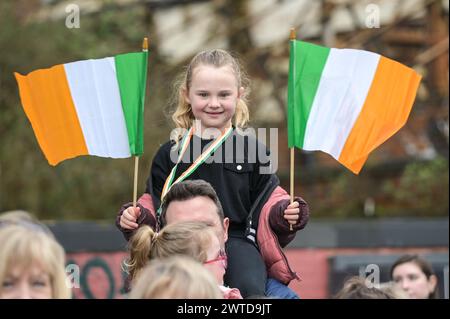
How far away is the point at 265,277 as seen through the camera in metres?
5.19

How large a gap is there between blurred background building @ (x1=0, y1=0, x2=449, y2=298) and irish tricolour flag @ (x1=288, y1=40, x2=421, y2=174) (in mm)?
6757

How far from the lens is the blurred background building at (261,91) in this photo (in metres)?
13.2

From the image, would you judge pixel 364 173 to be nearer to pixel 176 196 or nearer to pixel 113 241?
pixel 113 241

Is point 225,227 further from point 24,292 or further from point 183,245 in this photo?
point 24,292

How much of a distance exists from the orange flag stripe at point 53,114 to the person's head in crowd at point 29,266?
1756 millimetres

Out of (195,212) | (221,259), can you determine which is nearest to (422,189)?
(195,212)

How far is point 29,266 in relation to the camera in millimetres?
3812

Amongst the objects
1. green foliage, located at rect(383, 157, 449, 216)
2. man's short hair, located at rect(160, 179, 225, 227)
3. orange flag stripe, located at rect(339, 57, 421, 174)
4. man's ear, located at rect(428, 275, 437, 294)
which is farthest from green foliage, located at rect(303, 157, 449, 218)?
man's short hair, located at rect(160, 179, 225, 227)

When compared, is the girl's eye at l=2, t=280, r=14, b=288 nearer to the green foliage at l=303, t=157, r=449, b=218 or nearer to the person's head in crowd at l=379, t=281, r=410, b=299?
the person's head in crowd at l=379, t=281, r=410, b=299

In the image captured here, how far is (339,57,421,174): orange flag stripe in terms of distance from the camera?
5.54 meters

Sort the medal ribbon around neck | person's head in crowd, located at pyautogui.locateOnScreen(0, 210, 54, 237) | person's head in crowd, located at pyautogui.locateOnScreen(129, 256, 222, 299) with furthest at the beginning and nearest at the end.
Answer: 1. the medal ribbon around neck
2. person's head in crowd, located at pyautogui.locateOnScreen(0, 210, 54, 237)
3. person's head in crowd, located at pyautogui.locateOnScreen(129, 256, 222, 299)

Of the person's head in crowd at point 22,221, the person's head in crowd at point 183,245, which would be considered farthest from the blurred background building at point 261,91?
the person's head in crowd at point 22,221

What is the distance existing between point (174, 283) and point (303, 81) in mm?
2139

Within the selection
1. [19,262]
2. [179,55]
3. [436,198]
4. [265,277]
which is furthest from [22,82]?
[179,55]
